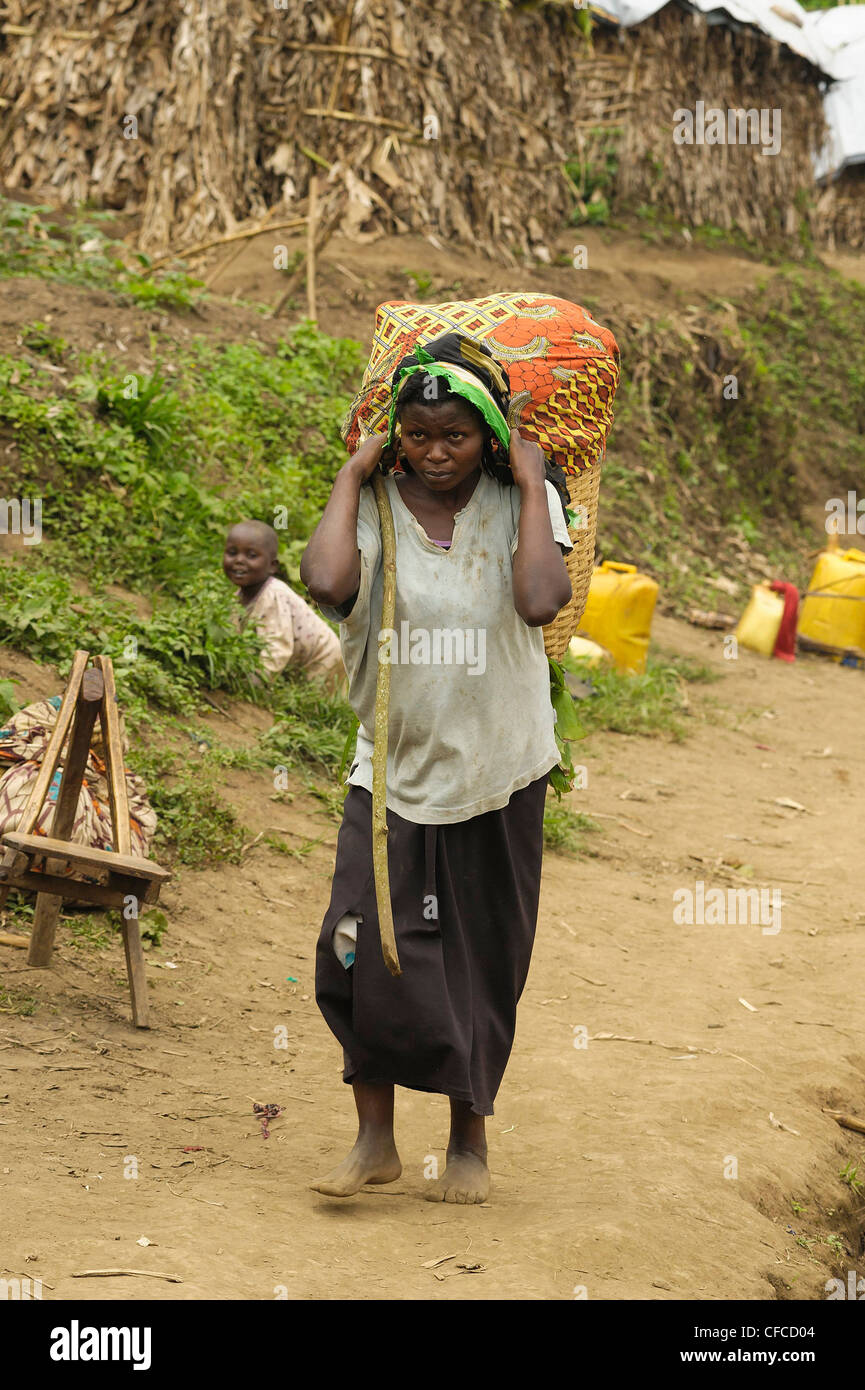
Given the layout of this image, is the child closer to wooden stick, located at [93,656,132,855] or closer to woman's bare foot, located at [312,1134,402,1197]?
wooden stick, located at [93,656,132,855]

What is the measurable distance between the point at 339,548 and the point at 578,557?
0.82 meters

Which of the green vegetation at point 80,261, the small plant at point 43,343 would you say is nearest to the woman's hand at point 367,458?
the small plant at point 43,343

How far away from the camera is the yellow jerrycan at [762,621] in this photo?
10.2 meters

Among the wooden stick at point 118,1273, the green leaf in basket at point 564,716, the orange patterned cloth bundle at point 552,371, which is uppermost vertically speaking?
the orange patterned cloth bundle at point 552,371

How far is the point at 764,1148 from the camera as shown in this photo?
11.1ft

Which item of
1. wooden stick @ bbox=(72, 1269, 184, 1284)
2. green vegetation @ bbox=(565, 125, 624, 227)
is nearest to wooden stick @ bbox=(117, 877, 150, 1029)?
wooden stick @ bbox=(72, 1269, 184, 1284)

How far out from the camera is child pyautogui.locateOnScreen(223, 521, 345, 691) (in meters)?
6.19

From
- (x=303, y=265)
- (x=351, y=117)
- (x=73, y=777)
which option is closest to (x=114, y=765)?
(x=73, y=777)

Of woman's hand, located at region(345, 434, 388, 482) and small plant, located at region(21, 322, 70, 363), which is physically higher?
small plant, located at region(21, 322, 70, 363)

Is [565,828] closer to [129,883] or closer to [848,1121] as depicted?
[848,1121]

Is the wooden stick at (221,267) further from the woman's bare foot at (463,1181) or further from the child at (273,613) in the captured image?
the woman's bare foot at (463,1181)

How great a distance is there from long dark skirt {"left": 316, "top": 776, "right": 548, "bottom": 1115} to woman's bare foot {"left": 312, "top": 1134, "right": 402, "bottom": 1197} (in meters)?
0.16

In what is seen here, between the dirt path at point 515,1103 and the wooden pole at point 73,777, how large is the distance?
0.20 meters

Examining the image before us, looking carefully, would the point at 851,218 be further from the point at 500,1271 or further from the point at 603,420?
the point at 500,1271
